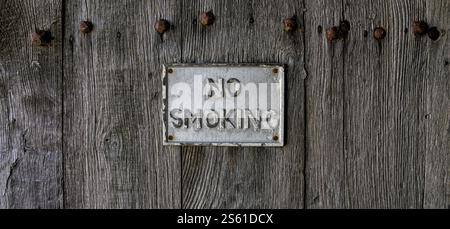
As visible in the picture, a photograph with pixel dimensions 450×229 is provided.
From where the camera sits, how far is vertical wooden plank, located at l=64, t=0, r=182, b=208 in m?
0.96

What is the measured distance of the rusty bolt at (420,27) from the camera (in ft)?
3.06

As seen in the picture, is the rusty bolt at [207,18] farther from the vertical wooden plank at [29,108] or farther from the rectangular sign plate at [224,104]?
the vertical wooden plank at [29,108]

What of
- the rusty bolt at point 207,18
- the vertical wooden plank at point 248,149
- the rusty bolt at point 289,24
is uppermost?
the rusty bolt at point 207,18

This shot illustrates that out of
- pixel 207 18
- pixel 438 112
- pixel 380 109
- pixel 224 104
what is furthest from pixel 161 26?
pixel 438 112

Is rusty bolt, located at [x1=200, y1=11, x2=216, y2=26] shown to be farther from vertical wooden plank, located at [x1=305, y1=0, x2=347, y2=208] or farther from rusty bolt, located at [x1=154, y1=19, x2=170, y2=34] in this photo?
vertical wooden plank, located at [x1=305, y1=0, x2=347, y2=208]

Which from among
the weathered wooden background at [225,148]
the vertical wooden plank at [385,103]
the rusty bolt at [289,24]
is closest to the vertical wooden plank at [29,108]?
the weathered wooden background at [225,148]

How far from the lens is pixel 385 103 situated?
0.96 m

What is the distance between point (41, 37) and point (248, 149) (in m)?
0.45

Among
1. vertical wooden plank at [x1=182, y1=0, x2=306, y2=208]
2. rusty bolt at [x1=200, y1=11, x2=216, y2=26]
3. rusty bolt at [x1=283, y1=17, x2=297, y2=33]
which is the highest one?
rusty bolt at [x1=200, y1=11, x2=216, y2=26]

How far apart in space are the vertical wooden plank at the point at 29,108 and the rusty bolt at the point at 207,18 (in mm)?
276

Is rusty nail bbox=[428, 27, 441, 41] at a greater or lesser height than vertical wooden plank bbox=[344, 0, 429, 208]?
greater

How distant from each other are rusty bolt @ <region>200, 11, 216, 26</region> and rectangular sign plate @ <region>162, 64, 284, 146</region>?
8 centimetres

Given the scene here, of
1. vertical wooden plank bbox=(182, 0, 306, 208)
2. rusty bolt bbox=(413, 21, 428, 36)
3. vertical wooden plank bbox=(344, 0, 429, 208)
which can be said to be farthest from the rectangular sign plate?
rusty bolt bbox=(413, 21, 428, 36)

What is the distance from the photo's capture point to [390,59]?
95cm
